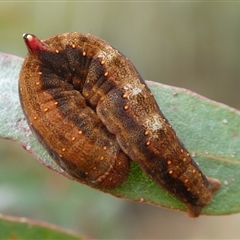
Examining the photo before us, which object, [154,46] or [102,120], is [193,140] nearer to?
[102,120]

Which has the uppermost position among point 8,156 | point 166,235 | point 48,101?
point 48,101

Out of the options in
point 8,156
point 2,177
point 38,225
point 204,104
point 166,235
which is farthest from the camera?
point 166,235

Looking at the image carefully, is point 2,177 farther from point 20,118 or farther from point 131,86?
point 131,86

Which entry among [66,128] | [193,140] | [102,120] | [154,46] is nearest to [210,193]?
[193,140]

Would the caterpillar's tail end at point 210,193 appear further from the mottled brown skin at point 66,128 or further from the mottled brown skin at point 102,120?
the mottled brown skin at point 66,128

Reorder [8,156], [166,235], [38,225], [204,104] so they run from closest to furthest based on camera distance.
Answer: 1. [38,225]
2. [204,104]
3. [8,156]
4. [166,235]

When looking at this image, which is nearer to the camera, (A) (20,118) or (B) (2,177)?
(A) (20,118)

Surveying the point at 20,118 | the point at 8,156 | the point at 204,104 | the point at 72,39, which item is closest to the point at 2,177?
the point at 8,156
